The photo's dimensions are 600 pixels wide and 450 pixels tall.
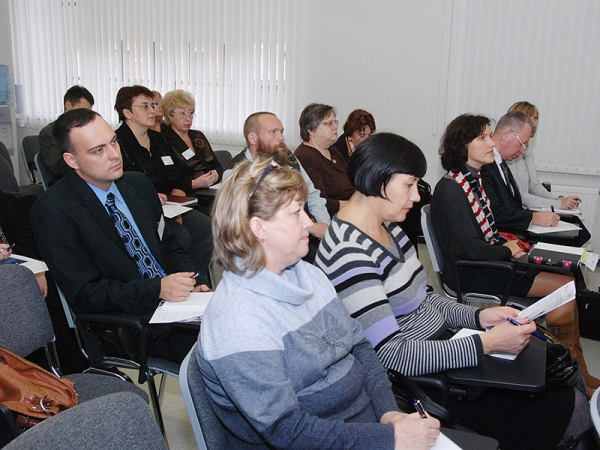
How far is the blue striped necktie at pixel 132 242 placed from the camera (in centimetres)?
229

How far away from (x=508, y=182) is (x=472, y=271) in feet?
3.86

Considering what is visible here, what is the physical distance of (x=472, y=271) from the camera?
9.18 feet

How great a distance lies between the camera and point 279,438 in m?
1.22

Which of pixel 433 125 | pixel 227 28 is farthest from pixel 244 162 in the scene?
pixel 227 28

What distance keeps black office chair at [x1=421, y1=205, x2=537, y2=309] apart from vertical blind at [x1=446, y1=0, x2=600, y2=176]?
2711 mm

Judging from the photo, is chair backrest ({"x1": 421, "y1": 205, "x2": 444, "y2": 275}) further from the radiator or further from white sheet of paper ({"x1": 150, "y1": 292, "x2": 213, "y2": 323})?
the radiator

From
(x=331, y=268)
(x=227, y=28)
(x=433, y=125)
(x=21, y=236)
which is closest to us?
(x=331, y=268)

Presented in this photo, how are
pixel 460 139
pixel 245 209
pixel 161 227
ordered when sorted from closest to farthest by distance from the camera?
pixel 245 209
pixel 161 227
pixel 460 139

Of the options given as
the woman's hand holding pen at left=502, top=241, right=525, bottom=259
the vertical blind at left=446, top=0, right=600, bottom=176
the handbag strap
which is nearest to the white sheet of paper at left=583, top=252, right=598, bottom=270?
the woman's hand holding pen at left=502, top=241, right=525, bottom=259

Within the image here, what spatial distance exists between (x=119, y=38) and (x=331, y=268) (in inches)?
231

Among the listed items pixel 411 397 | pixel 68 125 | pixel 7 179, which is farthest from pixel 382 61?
pixel 411 397

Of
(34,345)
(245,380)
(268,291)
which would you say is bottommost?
(34,345)

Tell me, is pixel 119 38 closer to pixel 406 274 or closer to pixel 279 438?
pixel 406 274

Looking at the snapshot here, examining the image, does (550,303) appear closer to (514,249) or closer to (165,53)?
(514,249)
